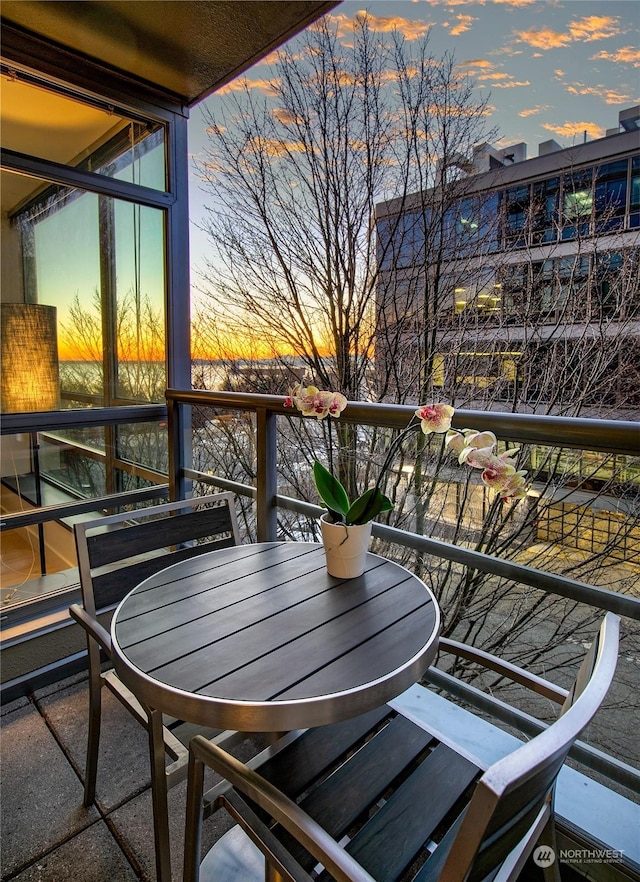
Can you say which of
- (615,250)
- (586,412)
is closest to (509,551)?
(586,412)

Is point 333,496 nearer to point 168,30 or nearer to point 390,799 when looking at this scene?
point 390,799

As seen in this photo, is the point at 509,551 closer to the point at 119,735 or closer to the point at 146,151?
the point at 119,735

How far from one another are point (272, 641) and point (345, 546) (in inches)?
13.9

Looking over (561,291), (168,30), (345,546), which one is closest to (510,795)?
(345,546)

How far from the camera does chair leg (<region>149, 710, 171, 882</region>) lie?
1.12m

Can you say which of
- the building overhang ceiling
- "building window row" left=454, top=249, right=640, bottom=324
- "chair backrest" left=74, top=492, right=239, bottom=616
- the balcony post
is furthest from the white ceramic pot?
"building window row" left=454, top=249, right=640, bottom=324

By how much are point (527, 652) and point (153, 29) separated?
4.66 meters

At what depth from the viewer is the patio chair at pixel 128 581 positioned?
1.19m

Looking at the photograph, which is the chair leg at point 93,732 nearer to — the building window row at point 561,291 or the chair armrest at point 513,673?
the chair armrest at point 513,673

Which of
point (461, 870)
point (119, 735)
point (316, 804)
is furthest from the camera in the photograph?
point (119, 735)

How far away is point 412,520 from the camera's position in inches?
173

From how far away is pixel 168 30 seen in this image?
2.08m

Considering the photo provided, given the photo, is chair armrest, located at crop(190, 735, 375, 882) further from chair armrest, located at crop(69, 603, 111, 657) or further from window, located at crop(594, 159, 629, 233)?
window, located at crop(594, 159, 629, 233)

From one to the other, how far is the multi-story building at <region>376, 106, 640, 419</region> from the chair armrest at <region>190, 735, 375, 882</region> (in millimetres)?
3843
